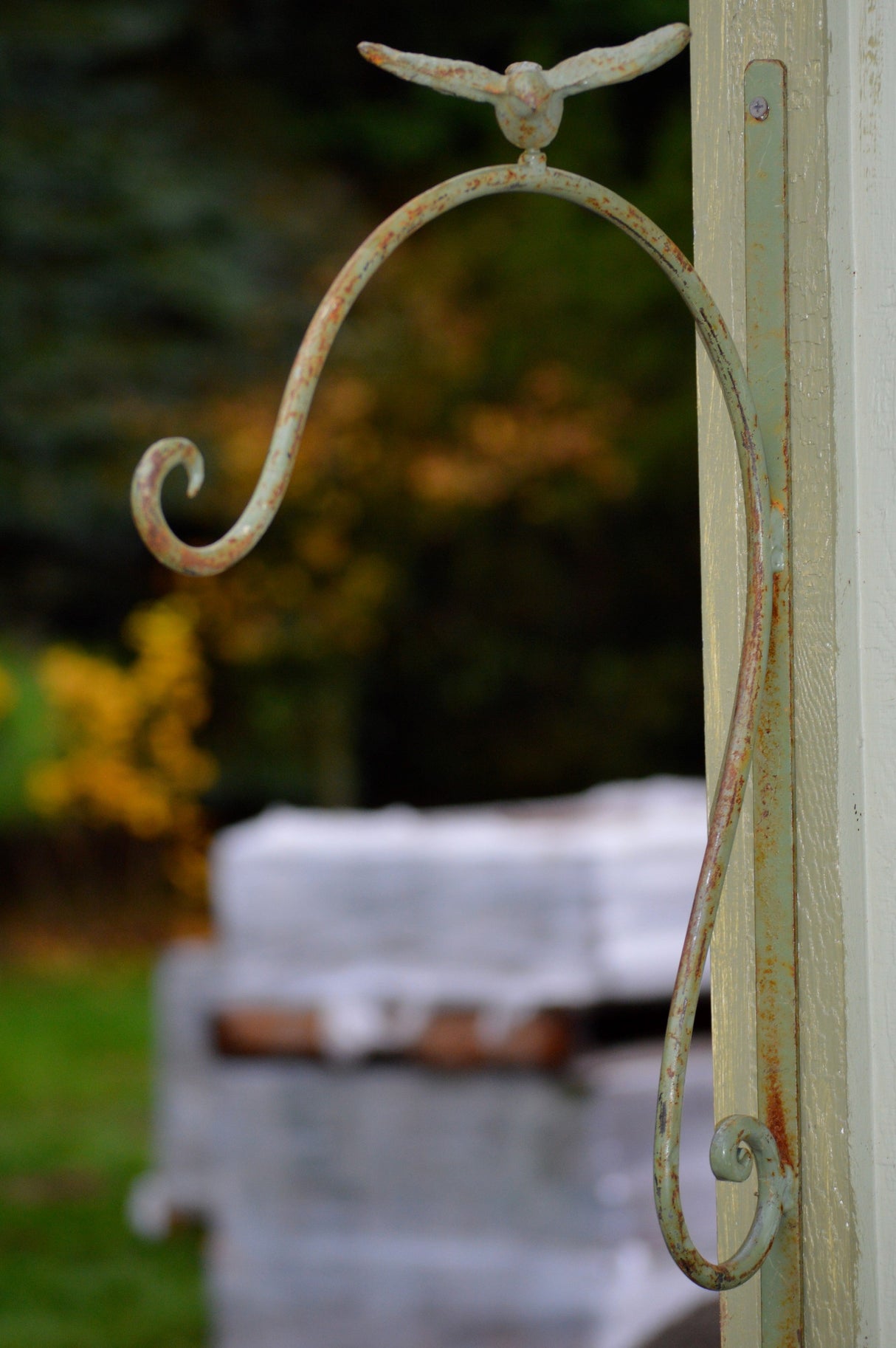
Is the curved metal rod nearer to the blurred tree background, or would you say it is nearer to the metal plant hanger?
the metal plant hanger

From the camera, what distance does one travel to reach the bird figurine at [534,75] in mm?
336

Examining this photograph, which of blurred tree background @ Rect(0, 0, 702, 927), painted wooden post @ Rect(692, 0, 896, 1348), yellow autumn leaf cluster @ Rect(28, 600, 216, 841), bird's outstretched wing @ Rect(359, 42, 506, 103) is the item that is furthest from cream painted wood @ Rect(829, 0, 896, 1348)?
yellow autumn leaf cluster @ Rect(28, 600, 216, 841)

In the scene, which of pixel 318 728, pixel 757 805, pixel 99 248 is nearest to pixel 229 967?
pixel 757 805

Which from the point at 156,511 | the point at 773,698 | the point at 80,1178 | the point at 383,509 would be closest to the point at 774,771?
the point at 773,698

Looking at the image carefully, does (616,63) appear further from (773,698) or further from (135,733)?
(135,733)

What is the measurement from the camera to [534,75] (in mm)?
345

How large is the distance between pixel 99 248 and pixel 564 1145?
2376mm

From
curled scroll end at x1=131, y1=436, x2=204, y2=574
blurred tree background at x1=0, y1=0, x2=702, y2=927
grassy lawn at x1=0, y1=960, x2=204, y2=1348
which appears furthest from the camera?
blurred tree background at x1=0, y1=0, x2=702, y2=927

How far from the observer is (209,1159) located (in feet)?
7.27

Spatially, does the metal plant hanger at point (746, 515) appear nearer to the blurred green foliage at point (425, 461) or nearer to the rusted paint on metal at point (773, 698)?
the rusted paint on metal at point (773, 698)

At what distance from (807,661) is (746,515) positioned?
1.7 inches

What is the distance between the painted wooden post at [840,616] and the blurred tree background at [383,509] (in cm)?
327

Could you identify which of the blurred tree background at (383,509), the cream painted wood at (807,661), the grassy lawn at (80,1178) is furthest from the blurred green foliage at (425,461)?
the cream painted wood at (807,661)

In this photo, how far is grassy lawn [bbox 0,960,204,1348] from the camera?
6.80ft
